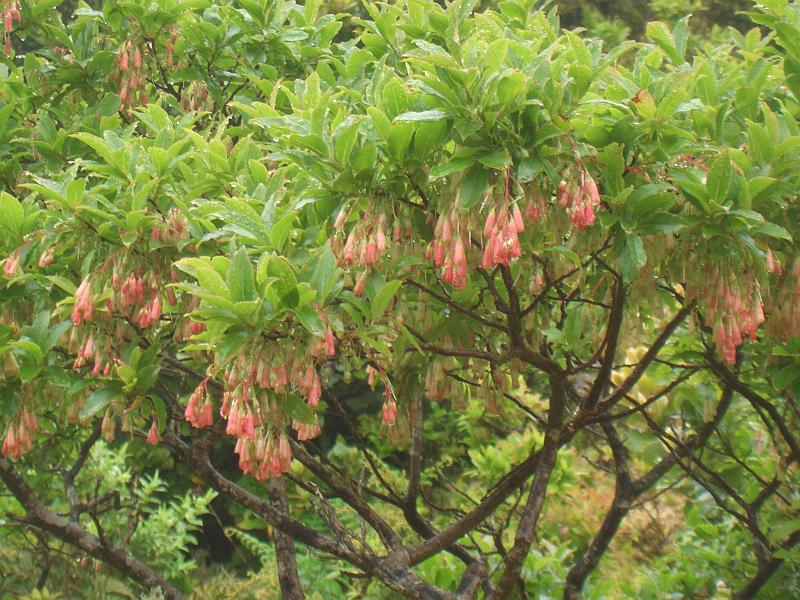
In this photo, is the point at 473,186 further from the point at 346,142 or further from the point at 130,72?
the point at 130,72

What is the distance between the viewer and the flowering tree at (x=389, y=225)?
2.16 metres

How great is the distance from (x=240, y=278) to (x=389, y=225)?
0.48m

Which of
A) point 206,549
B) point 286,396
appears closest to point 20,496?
point 286,396

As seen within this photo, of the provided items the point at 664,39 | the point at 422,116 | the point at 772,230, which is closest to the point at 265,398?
the point at 422,116

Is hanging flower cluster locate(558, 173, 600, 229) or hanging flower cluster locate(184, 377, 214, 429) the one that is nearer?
hanging flower cluster locate(558, 173, 600, 229)

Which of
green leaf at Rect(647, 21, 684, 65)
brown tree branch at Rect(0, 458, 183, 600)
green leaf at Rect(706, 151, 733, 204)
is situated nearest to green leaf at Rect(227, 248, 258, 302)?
green leaf at Rect(706, 151, 733, 204)

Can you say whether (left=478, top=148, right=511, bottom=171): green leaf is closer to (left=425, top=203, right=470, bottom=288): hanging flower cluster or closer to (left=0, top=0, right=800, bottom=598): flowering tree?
(left=0, top=0, right=800, bottom=598): flowering tree

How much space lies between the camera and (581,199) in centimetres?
214

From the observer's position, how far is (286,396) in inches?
90.8

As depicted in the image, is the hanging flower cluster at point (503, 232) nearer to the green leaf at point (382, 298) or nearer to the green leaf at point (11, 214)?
the green leaf at point (382, 298)

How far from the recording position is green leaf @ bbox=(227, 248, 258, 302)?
80.4 inches

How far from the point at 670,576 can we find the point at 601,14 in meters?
7.73

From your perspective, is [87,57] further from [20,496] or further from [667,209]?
[667,209]

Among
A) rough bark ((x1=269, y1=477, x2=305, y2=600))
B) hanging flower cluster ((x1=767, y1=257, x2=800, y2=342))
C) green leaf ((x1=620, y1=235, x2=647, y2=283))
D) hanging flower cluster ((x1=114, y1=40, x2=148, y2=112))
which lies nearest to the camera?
green leaf ((x1=620, y1=235, x2=647, y2=283))
